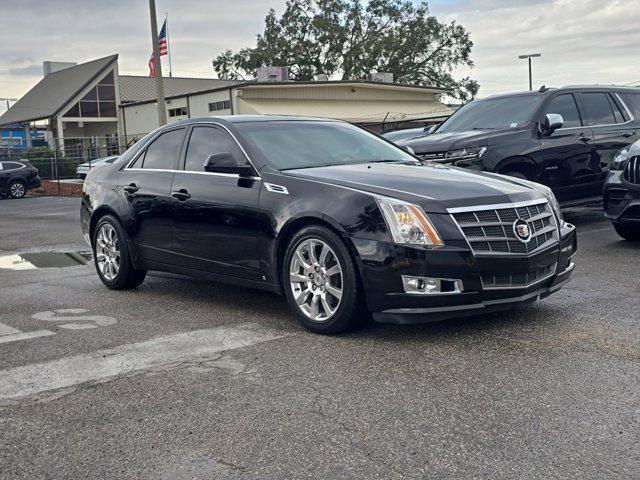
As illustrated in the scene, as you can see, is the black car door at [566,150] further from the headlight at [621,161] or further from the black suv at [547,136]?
the headlight at [621,161]

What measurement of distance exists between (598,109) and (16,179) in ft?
72.5

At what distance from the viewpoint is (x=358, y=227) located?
16.6 feet

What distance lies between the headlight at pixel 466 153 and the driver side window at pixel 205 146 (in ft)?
12.6

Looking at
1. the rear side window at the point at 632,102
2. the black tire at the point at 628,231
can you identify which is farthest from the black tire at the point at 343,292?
the rear side window at the point at 632,102

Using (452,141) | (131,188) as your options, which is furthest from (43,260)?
(452,141)

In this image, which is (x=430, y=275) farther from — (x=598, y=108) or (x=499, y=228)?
(x=598, y=108)

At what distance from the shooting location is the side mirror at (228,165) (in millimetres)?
5863

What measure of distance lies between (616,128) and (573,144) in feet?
3.30

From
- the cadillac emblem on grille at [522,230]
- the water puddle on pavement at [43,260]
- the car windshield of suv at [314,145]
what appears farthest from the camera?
the water puddle on pavement at [43,260]

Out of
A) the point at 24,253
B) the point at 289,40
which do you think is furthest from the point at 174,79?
the point at 24,253

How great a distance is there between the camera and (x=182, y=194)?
21.2 ft

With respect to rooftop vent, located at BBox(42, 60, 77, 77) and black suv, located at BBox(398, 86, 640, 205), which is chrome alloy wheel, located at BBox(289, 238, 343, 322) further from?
rooftop vent, located at BBox(42, 60, 77, 77)

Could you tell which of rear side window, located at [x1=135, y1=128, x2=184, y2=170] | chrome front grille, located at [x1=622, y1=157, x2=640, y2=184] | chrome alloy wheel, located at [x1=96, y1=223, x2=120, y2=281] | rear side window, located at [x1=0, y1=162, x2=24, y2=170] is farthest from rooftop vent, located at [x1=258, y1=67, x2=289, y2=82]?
rear side window, located at [x1=135, y1=128, x2=184, y2=170]

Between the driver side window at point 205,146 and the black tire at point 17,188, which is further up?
the driver side window at point 205,146
